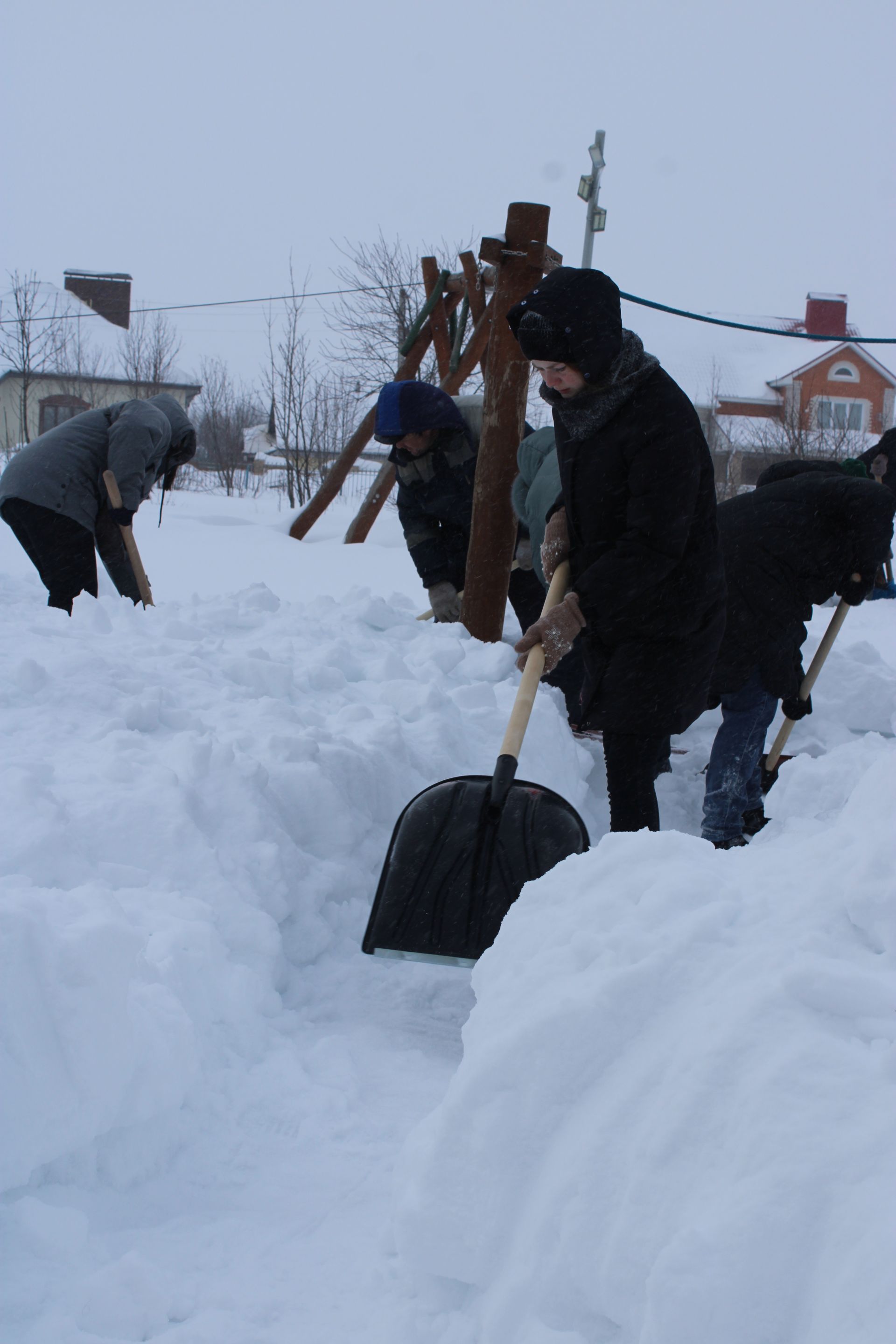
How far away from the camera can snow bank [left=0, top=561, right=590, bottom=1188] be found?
1.51m

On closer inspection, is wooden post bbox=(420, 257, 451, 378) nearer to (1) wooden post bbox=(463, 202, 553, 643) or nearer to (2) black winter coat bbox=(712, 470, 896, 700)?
(1) wooden post bbox=(463, 202, 553, 643)

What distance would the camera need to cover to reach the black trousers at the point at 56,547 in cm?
446

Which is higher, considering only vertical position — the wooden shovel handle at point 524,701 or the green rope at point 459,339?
the green rope at point 459,339

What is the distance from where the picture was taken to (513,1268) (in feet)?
3.76

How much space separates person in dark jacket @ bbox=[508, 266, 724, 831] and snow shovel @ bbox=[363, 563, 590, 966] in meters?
0.19

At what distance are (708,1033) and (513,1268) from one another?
1.18 ft

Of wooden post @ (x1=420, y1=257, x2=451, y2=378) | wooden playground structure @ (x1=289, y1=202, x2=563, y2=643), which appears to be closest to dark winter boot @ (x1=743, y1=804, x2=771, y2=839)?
wooden playground structure @ (x1=289, y1=202, x2=563, y2=643)

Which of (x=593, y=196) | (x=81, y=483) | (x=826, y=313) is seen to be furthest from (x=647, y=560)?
(x=826, y=313)

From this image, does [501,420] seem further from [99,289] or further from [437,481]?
[99,289]

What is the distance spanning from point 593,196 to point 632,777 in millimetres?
8264

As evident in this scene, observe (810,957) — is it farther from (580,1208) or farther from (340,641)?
(340,641)

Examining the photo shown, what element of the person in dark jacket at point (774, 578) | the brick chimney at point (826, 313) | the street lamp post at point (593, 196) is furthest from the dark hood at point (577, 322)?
the brick chimney at point (826, 313)

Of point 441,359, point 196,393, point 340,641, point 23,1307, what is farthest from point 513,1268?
point 196,393

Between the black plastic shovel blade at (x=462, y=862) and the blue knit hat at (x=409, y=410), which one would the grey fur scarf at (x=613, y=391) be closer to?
the black plastic shovel blade at (x=462, y=862)
